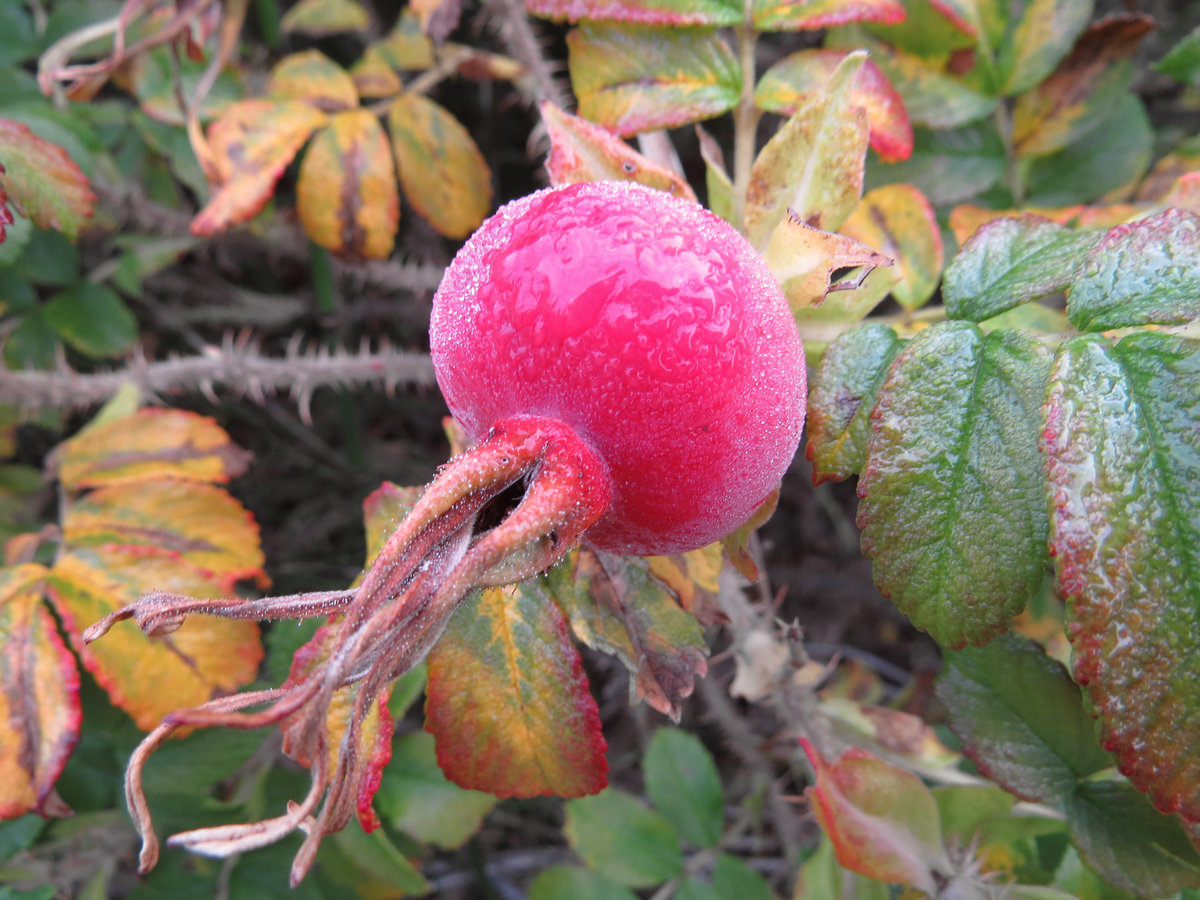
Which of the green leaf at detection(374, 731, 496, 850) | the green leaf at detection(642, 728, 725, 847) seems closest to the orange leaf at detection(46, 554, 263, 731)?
the green leaf at detection(374, 731, 496, 850)

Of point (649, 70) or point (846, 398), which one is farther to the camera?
point (649, 70)

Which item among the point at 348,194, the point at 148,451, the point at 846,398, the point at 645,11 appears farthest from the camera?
the point at 348,194

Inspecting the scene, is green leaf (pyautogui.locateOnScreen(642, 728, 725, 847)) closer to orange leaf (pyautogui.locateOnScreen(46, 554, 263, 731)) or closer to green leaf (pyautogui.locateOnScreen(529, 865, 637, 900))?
green leaf (pyautogui.locateOnScreen(529, 865, 637, 900))

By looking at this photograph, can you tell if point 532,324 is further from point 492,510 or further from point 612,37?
point 612,37

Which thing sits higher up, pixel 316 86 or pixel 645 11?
pixel 645 11

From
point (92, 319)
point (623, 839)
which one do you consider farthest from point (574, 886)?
point (92, 319)

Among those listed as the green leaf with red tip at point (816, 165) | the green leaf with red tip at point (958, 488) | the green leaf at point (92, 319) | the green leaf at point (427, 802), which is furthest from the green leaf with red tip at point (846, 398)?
the green leaf at point (92, 319)

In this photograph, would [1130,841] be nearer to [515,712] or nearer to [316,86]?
[515,712]
